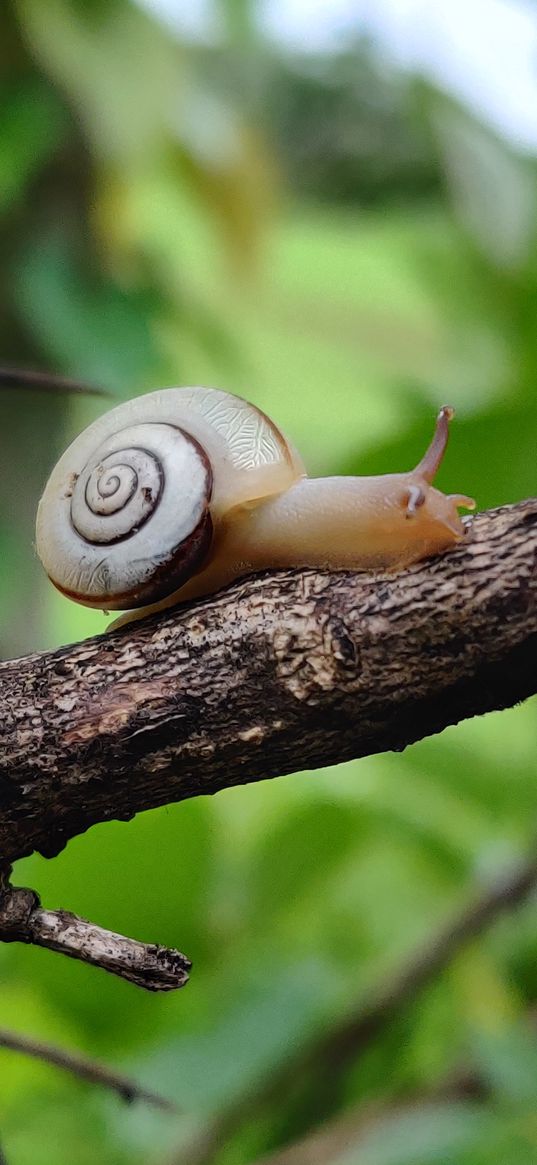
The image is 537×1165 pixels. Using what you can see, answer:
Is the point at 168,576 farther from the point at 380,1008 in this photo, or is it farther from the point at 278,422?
the point at 278,422

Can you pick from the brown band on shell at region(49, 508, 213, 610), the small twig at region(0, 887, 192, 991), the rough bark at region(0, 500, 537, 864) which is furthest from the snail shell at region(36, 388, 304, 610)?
the small twig at region(0, 887, 192, 991)

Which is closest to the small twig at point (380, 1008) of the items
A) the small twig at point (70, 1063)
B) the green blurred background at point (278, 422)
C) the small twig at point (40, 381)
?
the green blurred background at point (278, 422)

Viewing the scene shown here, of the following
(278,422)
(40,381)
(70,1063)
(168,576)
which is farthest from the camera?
(278,422)

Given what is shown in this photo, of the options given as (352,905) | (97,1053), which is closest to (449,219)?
(352,905)

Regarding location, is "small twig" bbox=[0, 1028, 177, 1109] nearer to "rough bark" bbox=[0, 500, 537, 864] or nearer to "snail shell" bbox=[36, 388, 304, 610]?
"rough bark" bbox=[0, 500, 537, 864]

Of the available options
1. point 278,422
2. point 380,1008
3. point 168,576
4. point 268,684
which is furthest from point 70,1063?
point 278,422

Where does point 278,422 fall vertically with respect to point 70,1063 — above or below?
above
